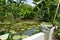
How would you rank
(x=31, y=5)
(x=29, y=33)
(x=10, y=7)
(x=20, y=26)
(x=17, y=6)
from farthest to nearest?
(x=31, y=5), (x=17, y=6), (x=10, y=7), (x=20, y=26), (x=29, y=33)

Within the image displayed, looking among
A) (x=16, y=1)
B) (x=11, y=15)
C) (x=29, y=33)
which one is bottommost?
(x=29, y=33)

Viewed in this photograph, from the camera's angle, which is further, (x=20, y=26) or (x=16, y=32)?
(x=20, y=26)

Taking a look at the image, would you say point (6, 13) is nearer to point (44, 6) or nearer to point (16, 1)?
point (16, 1)

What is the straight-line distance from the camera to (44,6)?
2551 millimetres

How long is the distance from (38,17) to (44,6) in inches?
8.3

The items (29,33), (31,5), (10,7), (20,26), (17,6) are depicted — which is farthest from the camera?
(31,5)

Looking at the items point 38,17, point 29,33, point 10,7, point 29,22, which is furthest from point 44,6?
point 29,33

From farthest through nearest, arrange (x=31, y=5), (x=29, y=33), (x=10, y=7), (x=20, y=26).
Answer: (x=31, y=5)
(x=10, y=7)
(x=20, y=26)
(x=29, y=33)

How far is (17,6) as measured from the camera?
255 cm

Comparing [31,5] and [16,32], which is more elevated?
[31,5]

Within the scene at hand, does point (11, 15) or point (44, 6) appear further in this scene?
point (44, 6)

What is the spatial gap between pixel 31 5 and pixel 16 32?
2.89ft

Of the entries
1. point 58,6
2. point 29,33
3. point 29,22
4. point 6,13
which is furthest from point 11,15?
point 58,6

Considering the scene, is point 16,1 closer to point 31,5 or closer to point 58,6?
point 31,5
